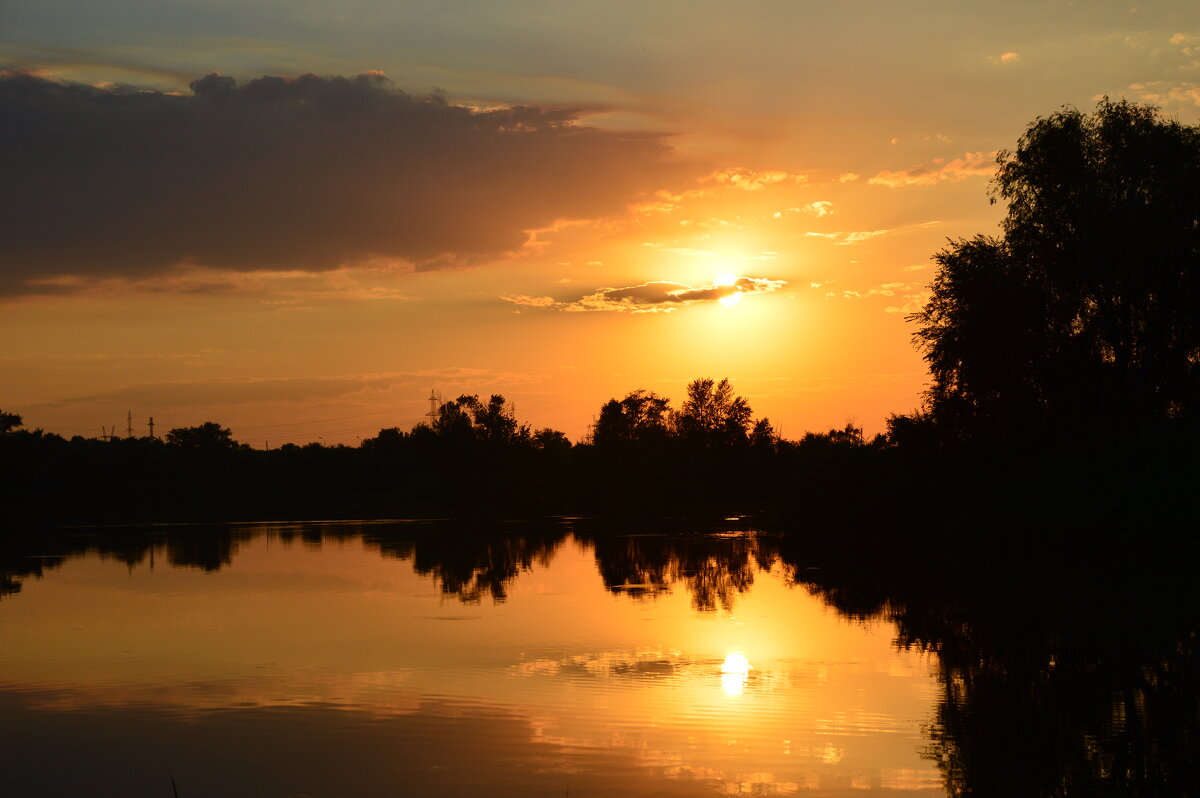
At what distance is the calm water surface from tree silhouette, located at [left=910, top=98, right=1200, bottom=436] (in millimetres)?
13349

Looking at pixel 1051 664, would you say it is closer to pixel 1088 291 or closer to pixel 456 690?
pixel 456 690

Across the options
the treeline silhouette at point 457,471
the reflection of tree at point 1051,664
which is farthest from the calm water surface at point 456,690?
the treeline silhouette at point 457,471

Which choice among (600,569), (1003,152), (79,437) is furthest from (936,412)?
(79,437)

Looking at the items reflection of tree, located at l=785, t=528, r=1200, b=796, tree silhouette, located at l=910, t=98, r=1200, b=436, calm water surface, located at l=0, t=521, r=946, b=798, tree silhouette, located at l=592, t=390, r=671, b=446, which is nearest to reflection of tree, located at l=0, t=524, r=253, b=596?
calm water surface, located at l=0, t=521, r=946, b=798

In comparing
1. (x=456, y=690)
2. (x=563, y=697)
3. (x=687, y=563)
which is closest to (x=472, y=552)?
(x=687, y=563)

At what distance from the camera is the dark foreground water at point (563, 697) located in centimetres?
1143

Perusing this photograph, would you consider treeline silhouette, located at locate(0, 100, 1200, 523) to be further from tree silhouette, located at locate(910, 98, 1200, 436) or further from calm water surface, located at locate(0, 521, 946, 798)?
calm water surface, located at locate(0, 521, 946, 798)

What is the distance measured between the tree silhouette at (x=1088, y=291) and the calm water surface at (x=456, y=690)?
13.3 m

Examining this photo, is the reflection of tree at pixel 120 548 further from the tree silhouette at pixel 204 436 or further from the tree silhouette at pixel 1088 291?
the tree silhouette at pixel 204 436

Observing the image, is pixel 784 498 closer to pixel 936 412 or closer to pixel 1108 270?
pixel 936 412

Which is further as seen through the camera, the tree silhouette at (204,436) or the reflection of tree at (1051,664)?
the tree silhouette at (204,436)

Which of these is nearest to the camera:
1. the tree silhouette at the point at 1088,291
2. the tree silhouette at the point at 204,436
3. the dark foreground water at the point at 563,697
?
the dark foreground water at the point at 563,697

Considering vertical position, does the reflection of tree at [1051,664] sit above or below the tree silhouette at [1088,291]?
below

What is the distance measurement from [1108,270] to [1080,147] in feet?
16.8
